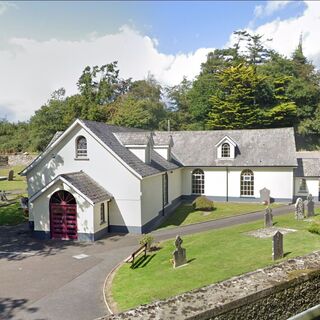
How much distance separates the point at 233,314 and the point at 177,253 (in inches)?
453

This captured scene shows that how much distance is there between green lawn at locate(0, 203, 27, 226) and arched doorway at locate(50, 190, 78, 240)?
21.0 feet

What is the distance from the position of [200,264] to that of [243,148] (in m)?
21.0

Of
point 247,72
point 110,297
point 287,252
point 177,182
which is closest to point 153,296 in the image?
point 110,297

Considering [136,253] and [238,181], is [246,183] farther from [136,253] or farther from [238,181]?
[136,253]

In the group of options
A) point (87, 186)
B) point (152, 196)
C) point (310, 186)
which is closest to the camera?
point (87, 186)

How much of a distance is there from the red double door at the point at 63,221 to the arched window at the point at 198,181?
16121mm

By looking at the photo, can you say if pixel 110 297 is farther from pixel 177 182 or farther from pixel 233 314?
pixel 177 182

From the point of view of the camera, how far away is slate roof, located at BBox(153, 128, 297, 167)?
105 ft

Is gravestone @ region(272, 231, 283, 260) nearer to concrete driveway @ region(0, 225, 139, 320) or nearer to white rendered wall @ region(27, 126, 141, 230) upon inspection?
concrete driveway @ region(0, 225, 139, 320)

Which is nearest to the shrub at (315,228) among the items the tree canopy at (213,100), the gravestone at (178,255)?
the gravestone at (178,255)

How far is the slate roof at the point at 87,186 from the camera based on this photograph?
832 inches

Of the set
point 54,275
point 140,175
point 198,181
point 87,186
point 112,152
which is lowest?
point 54,275

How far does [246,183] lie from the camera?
32938mm

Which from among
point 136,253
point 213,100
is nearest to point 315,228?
point 136,253
